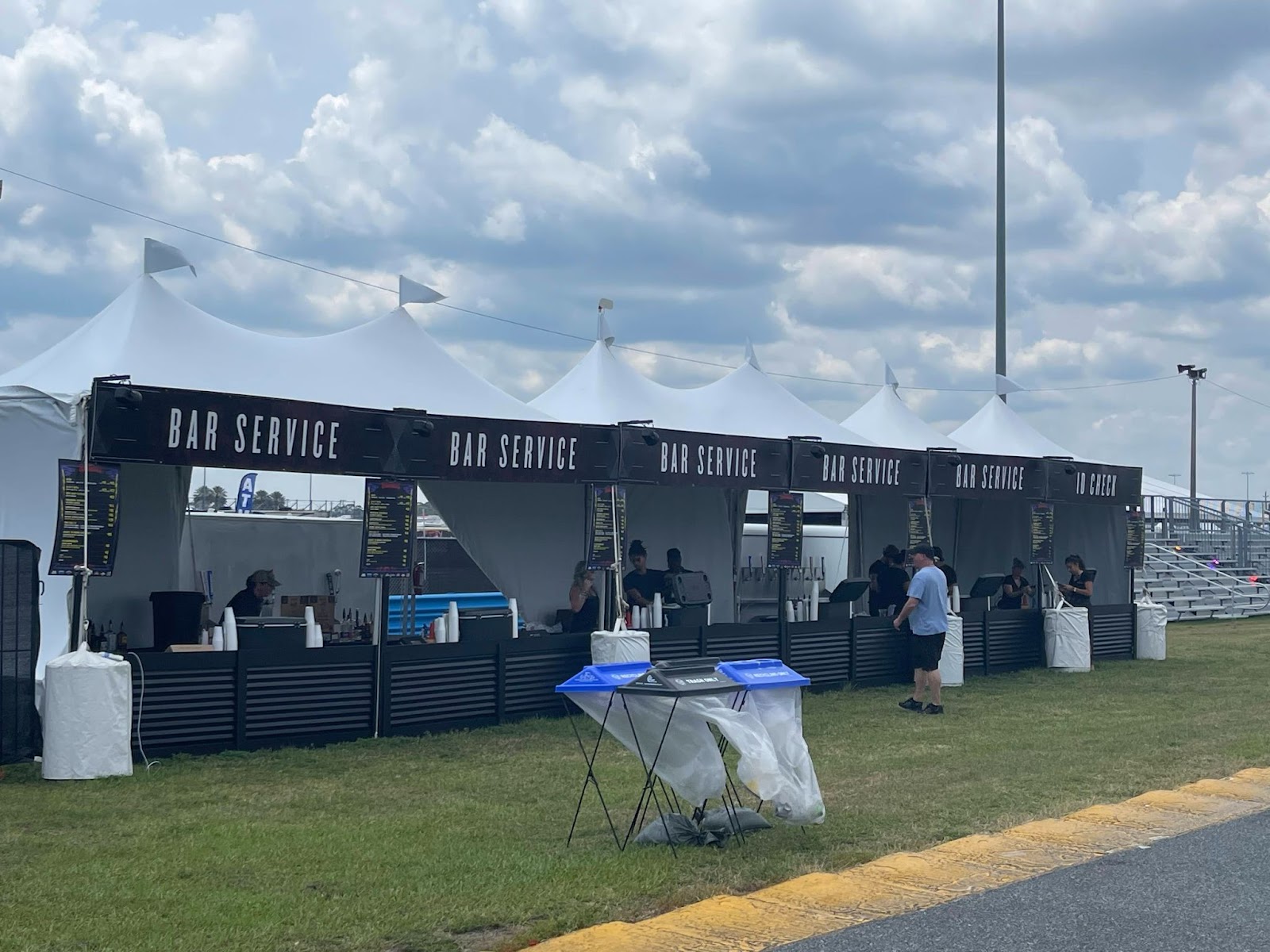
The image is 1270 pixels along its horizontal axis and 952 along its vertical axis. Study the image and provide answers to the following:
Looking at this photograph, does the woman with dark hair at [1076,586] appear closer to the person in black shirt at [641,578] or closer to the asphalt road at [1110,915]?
the person in black shirt at [641,578]

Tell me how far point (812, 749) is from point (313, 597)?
6.11 meters

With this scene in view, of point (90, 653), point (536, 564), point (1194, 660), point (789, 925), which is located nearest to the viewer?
point (789, 925)

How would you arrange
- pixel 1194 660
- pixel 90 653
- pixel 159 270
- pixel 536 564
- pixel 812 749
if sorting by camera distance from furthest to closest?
1. pixel 1194 660
2. pixel 536 564
3. pixel 159 270
4. pixel 812 749
5. pixel 90 653

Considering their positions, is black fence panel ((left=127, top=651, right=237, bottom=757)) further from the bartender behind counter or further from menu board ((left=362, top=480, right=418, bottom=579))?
the bartender behind counter

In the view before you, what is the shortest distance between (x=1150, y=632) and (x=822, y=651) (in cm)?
645

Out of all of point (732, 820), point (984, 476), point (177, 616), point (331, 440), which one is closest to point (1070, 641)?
point (984, 476)

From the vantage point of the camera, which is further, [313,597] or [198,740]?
[313,597]

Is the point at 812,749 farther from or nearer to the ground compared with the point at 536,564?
nearer to the ground

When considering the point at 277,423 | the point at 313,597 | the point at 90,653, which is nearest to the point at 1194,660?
the point at 313,597

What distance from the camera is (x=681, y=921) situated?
5676 millimetres

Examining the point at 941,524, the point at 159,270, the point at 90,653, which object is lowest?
the point at 90,653

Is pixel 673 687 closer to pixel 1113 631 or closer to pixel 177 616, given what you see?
pixel 177 616

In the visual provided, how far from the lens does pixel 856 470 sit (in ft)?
48.6

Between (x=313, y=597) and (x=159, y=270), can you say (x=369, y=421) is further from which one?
(x=313, y=597)
